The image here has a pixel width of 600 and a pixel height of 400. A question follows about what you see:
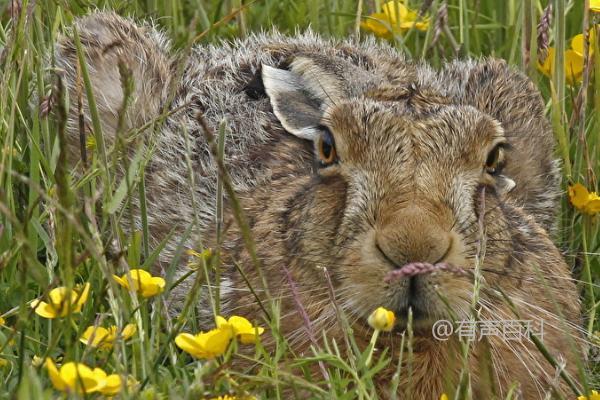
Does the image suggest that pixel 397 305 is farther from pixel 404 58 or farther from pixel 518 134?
pixel 404 58

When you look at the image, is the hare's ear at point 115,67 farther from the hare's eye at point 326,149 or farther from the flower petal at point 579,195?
the flower petal at point 579,195

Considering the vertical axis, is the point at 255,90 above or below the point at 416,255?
below

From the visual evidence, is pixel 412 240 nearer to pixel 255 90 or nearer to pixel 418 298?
pixel 418 298

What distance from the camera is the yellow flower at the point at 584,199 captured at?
5309mm

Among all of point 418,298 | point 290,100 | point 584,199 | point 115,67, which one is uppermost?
point 290,100

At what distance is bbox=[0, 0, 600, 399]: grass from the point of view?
136 inches

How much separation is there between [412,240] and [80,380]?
3.76 feet

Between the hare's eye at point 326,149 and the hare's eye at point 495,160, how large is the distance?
512 mm

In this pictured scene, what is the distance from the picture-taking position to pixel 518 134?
20.4 ft

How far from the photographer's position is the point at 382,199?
13.4 ft

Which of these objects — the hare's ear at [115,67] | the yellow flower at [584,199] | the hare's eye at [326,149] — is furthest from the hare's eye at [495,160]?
the hare's ear at [115,67]

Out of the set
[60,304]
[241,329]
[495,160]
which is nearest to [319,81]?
[495,160]

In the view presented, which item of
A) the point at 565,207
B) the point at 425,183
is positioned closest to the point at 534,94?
the point at 565,207

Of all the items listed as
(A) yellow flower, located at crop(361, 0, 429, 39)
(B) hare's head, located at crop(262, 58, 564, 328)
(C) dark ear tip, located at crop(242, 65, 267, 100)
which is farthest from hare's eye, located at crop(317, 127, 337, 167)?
(A) yellow flower, located at crop(361, 0, 429, 39)
